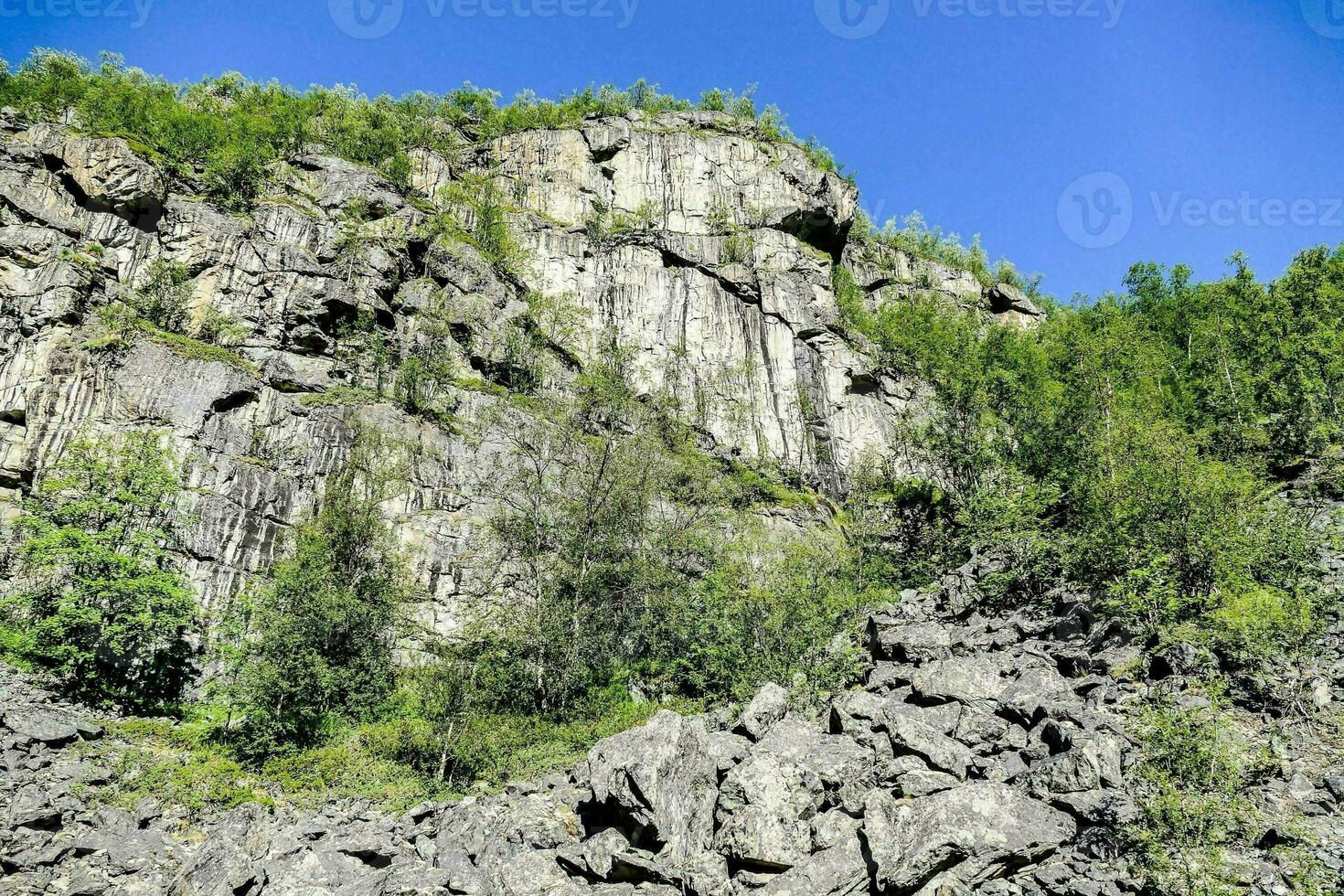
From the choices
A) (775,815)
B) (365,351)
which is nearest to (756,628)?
(775,815)

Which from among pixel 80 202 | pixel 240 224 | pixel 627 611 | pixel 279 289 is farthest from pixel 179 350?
pixel 627 611

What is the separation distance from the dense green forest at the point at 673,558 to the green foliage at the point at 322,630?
0.35 feet

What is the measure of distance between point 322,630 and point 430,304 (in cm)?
2310

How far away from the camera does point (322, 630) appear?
27.1 meters

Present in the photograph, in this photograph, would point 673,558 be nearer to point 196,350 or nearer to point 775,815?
point 775,815

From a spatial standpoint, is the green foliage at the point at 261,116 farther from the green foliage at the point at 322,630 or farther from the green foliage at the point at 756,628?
the green foliage at the point at 756,628

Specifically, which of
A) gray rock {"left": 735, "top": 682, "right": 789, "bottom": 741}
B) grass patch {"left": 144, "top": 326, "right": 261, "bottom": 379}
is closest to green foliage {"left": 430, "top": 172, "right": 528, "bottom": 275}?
grass patch {"left": 144, "top": 326, "right": 261, "bottom": 379}

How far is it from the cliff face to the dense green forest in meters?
1.89

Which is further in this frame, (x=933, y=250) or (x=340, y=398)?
(x=933, y=250)

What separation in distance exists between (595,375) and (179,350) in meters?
19.5

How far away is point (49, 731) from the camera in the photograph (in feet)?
67.2

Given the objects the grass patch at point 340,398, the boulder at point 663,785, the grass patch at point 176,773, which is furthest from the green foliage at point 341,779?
the grass patch at point 340,398

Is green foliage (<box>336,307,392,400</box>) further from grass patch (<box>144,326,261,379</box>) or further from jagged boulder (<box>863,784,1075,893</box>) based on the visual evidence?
jagged boulder (<box>863,784,1075,893</box>)

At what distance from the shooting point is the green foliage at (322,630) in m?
24.4
